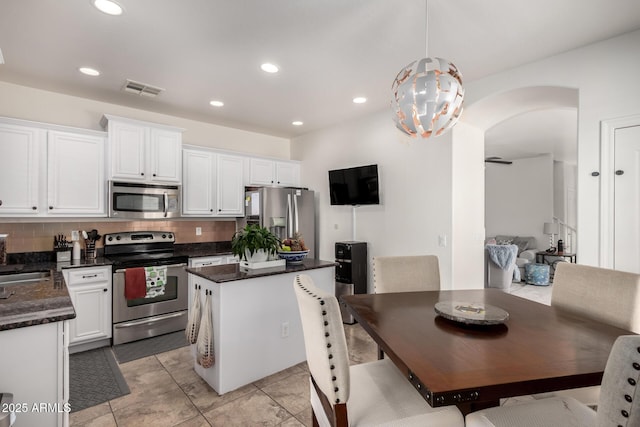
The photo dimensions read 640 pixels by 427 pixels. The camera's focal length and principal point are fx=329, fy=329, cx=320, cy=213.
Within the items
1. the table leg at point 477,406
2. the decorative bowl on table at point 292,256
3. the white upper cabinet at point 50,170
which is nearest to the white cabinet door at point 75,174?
the white upper cabinet at point 50,170

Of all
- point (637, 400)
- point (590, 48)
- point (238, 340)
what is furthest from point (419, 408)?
point (590, 48)

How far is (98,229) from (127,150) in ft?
3.26

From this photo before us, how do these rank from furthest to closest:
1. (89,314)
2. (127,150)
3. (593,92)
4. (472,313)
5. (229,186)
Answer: (229,186)
(127,150)
(89,314)
(593,92)
(472,313)

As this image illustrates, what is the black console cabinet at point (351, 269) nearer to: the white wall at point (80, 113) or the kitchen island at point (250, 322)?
the kitchen island at point (250, 322)

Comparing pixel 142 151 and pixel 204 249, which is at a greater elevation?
pixel 142 151

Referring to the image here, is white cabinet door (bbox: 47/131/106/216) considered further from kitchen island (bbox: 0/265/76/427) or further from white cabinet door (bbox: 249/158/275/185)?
kitchen island (bbox: 0/265/76/427)

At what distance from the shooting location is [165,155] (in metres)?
3.94

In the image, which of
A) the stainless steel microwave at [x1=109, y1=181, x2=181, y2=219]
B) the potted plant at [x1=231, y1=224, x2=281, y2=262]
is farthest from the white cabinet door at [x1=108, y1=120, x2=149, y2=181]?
the potted plant at [x1=231, y1=224, x2=281, y2=262]

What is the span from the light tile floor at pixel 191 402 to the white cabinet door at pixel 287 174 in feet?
9.67

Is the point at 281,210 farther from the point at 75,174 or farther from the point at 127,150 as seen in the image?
the point at 75,174

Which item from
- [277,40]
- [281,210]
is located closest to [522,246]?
[281,210]

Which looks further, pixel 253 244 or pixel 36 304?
pixel 253 244

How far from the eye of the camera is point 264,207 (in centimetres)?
451

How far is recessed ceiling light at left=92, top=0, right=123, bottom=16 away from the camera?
2.04 metres
